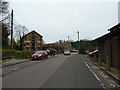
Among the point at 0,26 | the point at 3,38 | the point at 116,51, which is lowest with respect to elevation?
the point at 116,51

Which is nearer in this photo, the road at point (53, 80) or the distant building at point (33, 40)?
the road at point (53, 80)

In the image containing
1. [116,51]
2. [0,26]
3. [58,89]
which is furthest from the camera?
[0,26]

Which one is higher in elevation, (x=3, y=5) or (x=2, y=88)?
(x=3, y=5)

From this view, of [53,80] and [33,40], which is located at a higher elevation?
[33,40]

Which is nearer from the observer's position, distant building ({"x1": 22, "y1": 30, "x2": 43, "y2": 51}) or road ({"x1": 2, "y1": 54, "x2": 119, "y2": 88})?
road ({"x1": 2, "y1": 54, "x2": 119, "y2": 88})

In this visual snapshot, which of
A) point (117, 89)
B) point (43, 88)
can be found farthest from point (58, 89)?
point (117, 89)

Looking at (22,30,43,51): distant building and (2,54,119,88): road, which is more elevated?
(22,30,43,51): distant building

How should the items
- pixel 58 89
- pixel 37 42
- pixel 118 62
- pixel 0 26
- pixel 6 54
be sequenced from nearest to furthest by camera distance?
pixel 58 89
pixel 118 62
pixel 6 54
pixel 0 26
pixel 37 42

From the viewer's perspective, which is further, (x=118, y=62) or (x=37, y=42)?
(x=37, y=42)

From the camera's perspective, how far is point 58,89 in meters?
6.34

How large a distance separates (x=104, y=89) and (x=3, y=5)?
94.2ft

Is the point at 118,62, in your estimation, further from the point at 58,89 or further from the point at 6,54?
the point at 6,54

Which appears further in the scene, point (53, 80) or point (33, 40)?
point (33, 40)

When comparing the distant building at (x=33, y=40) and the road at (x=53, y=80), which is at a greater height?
the distant building at (x=33, y=40)
